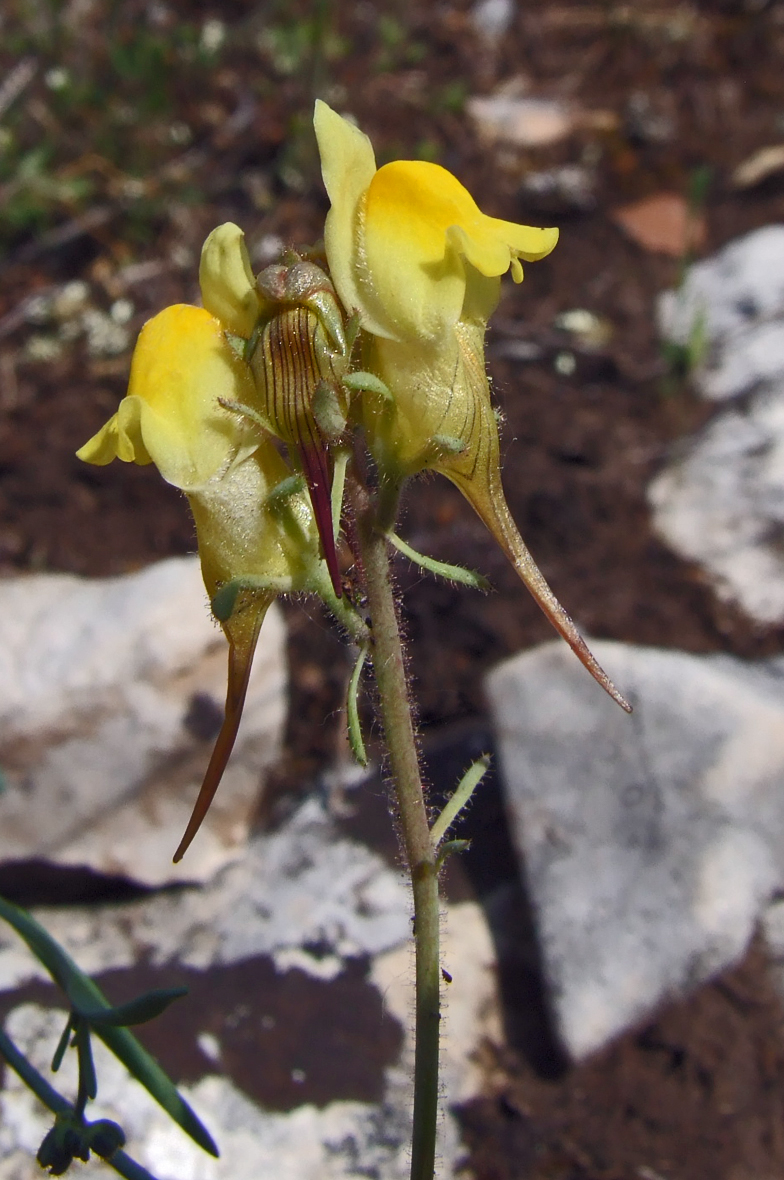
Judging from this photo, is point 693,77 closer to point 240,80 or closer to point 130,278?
point 240,80

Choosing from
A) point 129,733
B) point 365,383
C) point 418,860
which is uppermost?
point 365,383

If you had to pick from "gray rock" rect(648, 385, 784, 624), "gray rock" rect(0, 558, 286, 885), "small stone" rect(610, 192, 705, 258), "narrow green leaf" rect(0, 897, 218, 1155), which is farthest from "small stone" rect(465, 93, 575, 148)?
"narrow green leaf" rect(0, 897, 218, 1155)

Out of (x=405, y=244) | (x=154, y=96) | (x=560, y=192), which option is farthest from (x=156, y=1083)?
(x=154, y=96)


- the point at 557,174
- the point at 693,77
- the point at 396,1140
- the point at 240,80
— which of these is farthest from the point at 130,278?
the point at 396,1140

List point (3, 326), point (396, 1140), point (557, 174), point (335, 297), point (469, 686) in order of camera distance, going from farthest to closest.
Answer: point (557, 174) < point (3, 326) < point (469, 686) < point (396, 1140) < point (335, 297)

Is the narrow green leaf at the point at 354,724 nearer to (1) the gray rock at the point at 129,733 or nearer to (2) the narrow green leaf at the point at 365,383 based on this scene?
(2) the narrow green leaf at the point at 365,383

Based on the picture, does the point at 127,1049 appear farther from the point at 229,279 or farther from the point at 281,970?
the point at 229,279
